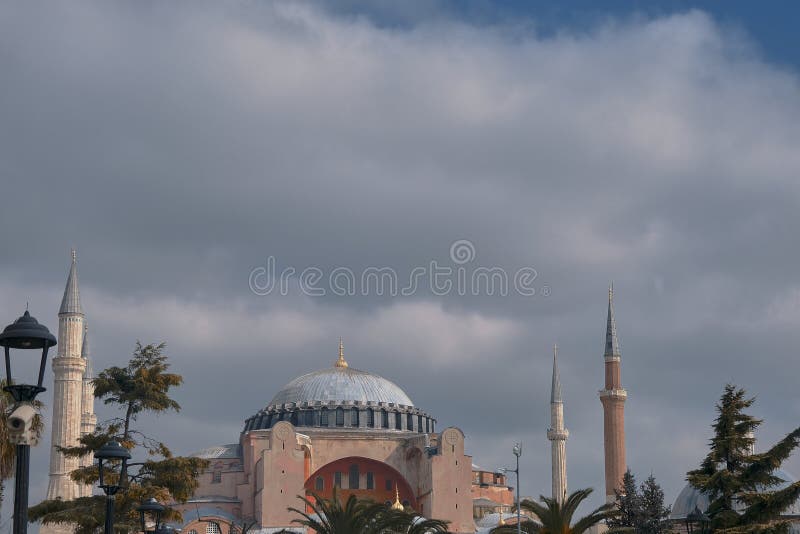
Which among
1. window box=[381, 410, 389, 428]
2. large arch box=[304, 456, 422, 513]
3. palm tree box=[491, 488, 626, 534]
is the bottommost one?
palm tree box=[491, 488, 626, 534]

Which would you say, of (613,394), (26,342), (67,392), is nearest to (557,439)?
(613,394)

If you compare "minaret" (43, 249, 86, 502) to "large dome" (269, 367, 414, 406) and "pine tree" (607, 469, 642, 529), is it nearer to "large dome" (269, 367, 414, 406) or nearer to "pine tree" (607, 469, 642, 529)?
"large dome" (269, 367, 414, 406)

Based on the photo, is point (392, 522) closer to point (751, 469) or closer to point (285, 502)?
point (751, 469)

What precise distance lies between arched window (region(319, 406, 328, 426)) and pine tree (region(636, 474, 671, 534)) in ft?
112

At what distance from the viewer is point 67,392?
67688 millimetres

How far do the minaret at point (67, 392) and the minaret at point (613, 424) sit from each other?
29.9m

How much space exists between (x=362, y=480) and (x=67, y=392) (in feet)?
57.0

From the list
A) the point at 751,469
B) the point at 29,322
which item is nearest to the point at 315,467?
the point at 751,469

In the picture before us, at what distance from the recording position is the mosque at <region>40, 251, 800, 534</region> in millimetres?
65750

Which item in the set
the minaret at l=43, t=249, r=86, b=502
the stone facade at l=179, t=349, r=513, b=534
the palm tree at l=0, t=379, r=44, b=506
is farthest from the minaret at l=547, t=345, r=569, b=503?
the palm tree at l=0, t=379, r=44, b=506

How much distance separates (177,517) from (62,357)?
37562mm

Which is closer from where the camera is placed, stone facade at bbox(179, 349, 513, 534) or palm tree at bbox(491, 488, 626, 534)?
palm tree at bbox(491, 488, 626, 534)

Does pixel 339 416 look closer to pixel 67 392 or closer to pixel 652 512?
pixel 67 392

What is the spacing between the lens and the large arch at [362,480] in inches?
2749
